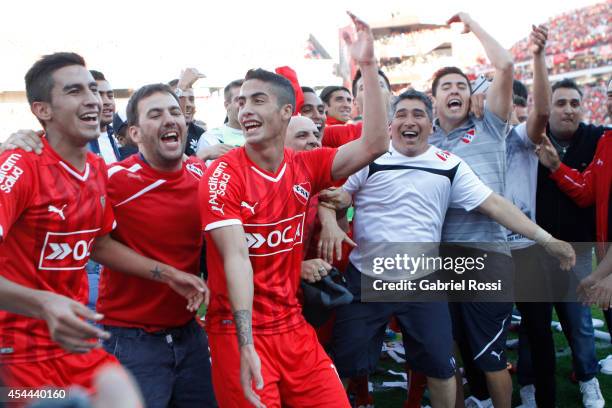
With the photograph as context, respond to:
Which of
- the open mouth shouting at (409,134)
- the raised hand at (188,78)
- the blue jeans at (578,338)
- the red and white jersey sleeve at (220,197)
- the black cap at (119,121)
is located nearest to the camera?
the red and white jersey sleeve at (220,197)

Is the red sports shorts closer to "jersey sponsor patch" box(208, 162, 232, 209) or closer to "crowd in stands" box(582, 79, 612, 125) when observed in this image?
"jersey sponsor patch" box(208, 162, 232, 209)

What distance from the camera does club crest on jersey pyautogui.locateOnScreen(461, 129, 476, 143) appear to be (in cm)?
465

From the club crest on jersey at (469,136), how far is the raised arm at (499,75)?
21 cm

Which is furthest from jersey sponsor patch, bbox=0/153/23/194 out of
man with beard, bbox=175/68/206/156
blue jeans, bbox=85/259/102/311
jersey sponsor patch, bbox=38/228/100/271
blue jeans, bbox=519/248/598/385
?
blue jeans, bbox=519/248/598/385

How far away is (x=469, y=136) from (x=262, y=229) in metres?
2.14

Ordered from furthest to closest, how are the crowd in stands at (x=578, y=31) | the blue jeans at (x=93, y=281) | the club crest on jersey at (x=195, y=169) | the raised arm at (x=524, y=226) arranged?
1. the crowd in stands at (x=578, y=31)
2. the blue jeans at (x=93, y=281)
3. the raised arm at (x=524, y=226)
4. the club crest on jersey at (x=195, y=169)

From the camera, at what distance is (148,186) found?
133 inches

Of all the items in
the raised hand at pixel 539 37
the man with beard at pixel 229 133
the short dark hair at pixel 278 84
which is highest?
the raised hand at pixel 539 37

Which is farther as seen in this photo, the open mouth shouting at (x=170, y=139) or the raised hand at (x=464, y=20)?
the raised hand at (x=464, y=20)

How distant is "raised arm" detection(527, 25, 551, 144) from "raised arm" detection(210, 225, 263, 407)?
2715 millimetres

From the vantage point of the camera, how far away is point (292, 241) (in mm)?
3369

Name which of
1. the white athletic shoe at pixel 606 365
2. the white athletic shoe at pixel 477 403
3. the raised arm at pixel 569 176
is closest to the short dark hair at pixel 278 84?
the raised arm at pixel 569 176

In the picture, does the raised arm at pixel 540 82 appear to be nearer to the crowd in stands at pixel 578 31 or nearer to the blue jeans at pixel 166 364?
the blue jeans at pixel 166 364

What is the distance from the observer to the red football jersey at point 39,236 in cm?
274
